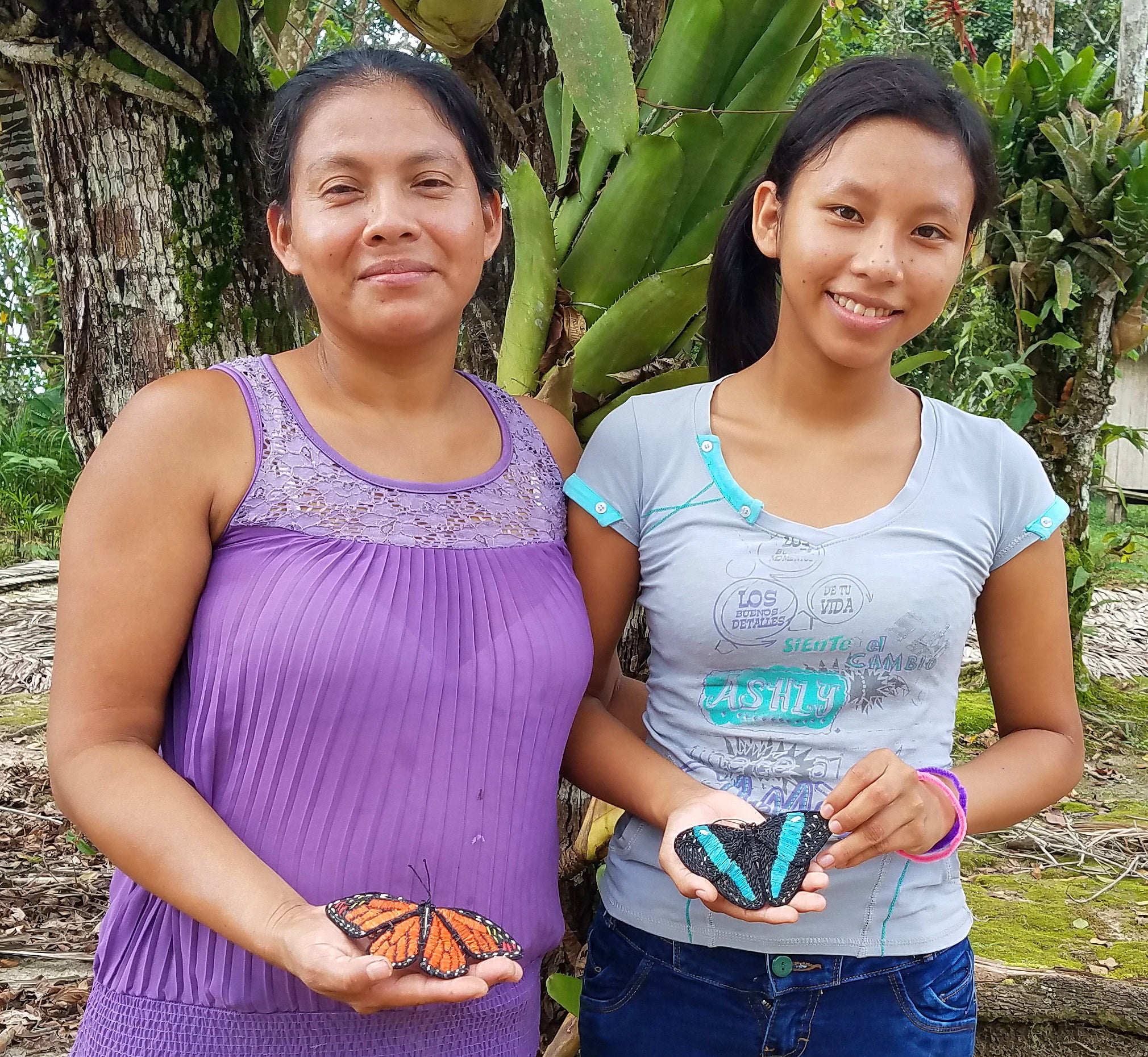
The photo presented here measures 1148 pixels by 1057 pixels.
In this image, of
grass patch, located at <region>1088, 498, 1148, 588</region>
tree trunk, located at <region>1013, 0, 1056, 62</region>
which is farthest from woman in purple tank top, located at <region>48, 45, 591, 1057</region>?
tree trunk, located at <region>1013, 0, 1056, 62</region>

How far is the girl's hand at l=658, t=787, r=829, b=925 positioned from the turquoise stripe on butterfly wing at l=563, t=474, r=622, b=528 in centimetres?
32

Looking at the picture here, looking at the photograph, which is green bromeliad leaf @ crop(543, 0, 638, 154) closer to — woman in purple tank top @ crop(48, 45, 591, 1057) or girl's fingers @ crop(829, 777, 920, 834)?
woman in purple tank top @ crop(48, 45, 591, 1057)

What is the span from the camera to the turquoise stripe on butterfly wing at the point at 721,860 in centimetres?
104

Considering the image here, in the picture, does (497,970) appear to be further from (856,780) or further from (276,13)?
(276,13)

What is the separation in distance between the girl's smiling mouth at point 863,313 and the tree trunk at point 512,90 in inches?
26.6

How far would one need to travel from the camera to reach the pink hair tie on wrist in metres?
1.14

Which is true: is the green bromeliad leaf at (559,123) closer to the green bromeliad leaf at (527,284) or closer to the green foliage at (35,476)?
the green bromeliad leaf at (527,284)

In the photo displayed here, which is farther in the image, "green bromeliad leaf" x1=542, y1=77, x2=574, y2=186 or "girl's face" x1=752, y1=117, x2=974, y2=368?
"green bromeliad leaf" x1=542, y1=77, x2=574, y2=186

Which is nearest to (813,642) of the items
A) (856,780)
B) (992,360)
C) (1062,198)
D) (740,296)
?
(856,780)

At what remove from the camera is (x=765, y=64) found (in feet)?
4.83

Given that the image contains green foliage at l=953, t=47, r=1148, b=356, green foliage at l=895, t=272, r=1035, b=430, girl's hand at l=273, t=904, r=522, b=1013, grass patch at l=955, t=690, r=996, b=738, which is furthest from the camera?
grass patch at l=955, t=690, r=996, b=738

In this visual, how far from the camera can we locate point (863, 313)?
3.95 feet

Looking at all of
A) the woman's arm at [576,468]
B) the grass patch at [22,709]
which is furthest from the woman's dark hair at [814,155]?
the grass patch at [22,709]

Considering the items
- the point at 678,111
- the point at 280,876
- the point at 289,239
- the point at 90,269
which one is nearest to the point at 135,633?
the point at 280,876
